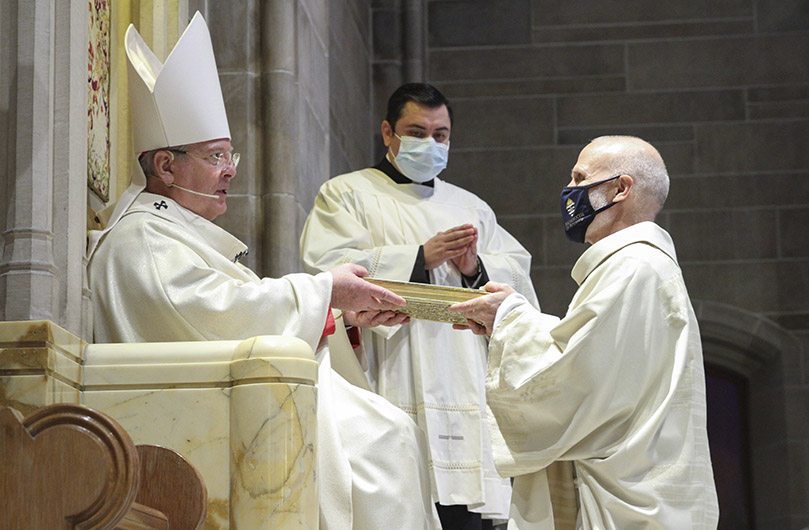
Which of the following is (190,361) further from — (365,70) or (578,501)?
(365,70)

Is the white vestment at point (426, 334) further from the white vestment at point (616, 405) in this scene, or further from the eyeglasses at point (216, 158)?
Result: the white vestment at point (616, 405)

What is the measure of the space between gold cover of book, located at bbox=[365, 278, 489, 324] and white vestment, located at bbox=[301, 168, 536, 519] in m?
1.08

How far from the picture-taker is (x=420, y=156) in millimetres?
6293

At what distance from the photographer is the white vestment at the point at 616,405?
3908mm

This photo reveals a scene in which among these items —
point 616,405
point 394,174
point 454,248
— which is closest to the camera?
point 616,405

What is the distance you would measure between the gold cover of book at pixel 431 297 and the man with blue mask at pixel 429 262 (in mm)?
639

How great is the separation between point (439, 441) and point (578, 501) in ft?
5.15

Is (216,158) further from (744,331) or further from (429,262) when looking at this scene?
(744,331)

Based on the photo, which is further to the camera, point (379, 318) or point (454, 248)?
point (454, 248)

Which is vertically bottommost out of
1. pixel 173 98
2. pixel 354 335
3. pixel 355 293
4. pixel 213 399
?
pixel 213 399

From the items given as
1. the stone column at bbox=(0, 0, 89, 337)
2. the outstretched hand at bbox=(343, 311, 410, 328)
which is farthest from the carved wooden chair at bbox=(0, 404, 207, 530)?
the outstretched hand at bbox=(343, 311, 410, 328)

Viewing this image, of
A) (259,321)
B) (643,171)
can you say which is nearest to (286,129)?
(643,171)

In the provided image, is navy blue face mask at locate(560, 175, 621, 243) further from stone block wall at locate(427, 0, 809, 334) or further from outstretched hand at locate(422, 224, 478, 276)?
stone block wall at locate(427, 0, 809, 334)

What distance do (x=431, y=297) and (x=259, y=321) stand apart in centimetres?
70
